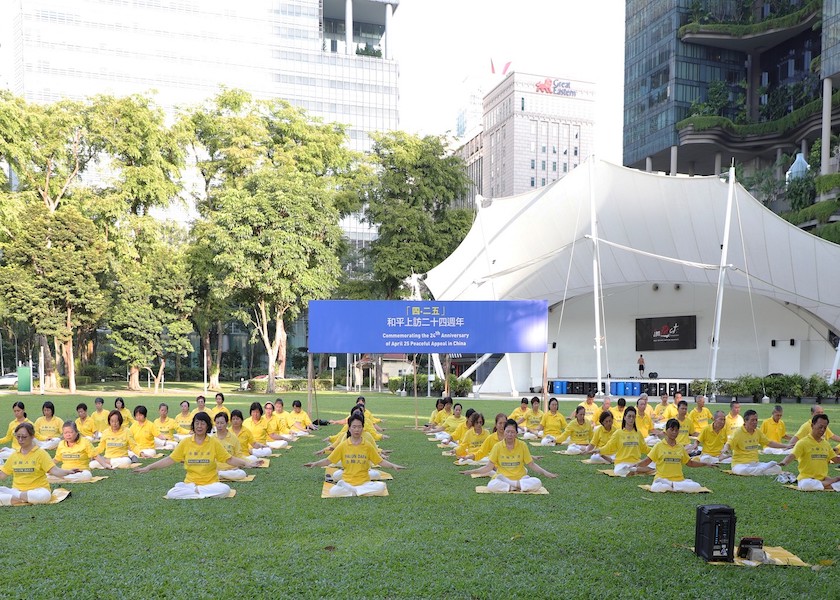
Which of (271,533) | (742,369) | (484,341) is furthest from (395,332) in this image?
(742,369)

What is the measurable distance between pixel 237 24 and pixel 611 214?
2602 inches

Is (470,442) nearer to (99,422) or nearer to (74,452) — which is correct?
(74,452)

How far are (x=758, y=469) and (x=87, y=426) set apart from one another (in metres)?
11.4

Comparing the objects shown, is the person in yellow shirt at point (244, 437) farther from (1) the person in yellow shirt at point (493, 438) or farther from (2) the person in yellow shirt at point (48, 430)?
(1) the person in yellow shirt at point (493, 438)

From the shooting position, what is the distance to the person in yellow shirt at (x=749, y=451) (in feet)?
34.4

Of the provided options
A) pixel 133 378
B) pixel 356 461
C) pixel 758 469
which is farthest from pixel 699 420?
pixel 133 378

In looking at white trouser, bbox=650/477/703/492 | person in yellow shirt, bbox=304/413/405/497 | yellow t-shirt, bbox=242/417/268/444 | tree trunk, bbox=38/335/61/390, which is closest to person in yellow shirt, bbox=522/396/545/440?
yellow t-shirt, bbox=242/417/268/444

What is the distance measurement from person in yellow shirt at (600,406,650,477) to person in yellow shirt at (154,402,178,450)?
7.85 m

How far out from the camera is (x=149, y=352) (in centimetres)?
3591

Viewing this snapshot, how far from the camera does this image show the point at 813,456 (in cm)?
927

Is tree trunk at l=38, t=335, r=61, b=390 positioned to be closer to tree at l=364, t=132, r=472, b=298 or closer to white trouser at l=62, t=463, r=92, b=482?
tree at l=364, t=132, r=472, b=298

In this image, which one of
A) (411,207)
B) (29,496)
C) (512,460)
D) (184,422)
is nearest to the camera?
(29,496)

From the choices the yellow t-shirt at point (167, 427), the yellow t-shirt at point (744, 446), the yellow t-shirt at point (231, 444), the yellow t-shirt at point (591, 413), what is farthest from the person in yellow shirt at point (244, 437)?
the yellow t-shirt at point (744, 446)

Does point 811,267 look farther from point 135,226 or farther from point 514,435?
point 135,226
